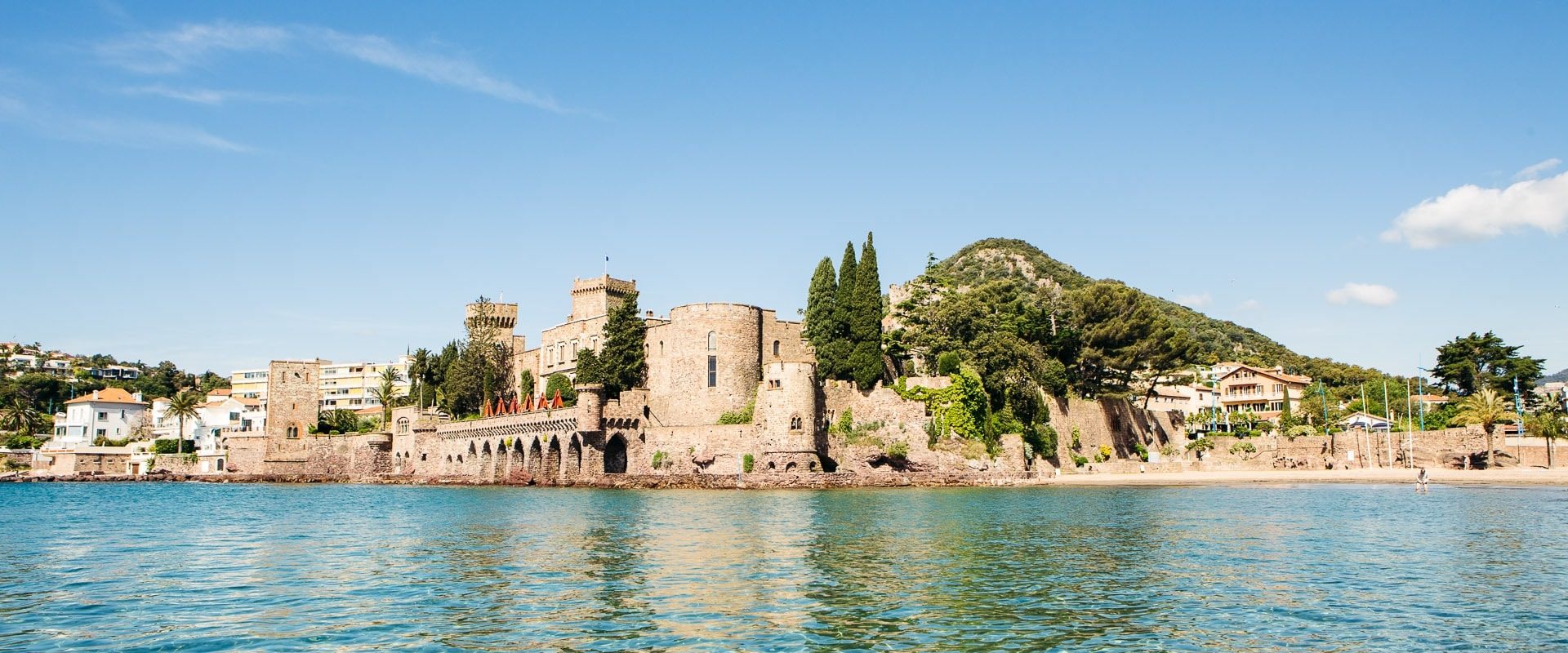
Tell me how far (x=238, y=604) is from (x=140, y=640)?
2.89m

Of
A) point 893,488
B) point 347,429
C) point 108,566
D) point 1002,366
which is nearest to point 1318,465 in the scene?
point 1002,366

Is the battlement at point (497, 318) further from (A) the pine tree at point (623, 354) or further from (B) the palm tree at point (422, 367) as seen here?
(A) the pine tree at point (623, 354)

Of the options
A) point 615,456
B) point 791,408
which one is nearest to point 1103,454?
point 791,408

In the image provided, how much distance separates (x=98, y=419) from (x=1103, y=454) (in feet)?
263

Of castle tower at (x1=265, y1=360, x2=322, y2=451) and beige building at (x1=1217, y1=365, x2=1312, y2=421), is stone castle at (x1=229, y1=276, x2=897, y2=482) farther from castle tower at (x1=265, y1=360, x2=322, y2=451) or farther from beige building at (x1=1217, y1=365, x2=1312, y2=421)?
beige building at (x1=1217, y1=365, x2=1312, y2=421)

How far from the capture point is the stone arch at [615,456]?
54875 mm

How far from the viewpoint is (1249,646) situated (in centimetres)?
1360

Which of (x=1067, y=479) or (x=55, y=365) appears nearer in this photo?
(x=1067, y=479)

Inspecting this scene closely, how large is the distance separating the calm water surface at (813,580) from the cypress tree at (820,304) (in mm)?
18576

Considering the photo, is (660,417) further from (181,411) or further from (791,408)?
(181,411)

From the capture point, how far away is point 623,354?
188ft

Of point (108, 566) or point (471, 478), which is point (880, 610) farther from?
point (471, 478)

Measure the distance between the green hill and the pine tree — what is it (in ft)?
202

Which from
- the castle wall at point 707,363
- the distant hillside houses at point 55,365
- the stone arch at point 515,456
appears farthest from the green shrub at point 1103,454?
the distant hillside houses at point 55,365
